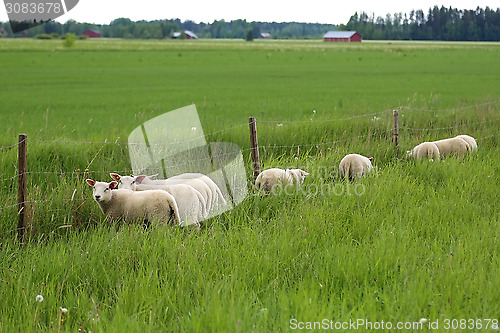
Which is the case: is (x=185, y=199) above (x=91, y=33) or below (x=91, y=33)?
below

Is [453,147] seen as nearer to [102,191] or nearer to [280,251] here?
[280,251]

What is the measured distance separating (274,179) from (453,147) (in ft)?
12.2

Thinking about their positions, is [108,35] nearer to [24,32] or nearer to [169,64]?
[24,32]

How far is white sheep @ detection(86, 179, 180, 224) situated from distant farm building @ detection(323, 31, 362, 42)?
133198 mm

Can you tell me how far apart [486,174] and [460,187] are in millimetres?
1002

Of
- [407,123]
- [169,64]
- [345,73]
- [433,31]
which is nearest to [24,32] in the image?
[433,31]

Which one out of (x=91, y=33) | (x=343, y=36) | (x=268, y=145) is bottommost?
(x=268, y=145)

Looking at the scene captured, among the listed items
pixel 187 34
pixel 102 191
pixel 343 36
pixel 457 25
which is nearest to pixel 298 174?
pixel 102 191

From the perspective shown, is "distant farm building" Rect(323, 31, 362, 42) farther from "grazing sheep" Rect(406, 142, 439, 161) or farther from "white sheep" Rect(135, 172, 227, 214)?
"white sheep" Rect(135, 172, 227, 214)

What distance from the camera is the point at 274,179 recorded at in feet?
23.6

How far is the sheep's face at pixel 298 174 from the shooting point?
290 inches

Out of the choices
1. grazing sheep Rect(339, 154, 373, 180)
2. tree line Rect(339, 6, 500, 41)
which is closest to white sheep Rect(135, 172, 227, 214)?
grazing sheep Rect(339, 154, 373, 180)

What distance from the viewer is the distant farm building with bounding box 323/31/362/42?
444ft

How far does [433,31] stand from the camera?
310 ft
